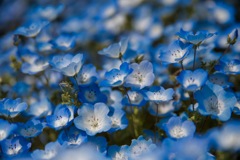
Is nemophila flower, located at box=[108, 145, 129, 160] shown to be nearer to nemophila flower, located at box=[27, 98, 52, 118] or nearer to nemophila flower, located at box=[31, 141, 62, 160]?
nemophila flower, located at box=[31, 141, 62, 160]

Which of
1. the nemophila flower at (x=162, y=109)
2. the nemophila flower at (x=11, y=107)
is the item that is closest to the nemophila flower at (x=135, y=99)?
the nemophila flower at (x=162, y=109)

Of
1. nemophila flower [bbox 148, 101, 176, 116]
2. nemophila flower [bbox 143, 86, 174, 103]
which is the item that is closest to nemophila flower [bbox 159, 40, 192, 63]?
nemophila flower [bbox 143, 86, 174, 103]

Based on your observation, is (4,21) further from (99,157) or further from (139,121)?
(99,157)

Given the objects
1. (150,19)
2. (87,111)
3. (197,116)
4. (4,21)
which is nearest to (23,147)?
(87,111)

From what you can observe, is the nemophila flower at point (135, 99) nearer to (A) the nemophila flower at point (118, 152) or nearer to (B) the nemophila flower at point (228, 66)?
(A) the nemophila flower at point (118, 152)

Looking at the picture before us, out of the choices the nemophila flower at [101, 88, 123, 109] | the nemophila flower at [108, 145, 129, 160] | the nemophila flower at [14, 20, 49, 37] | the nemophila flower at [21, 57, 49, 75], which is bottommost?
the nemophila flower at [101, 88, 123, 109]

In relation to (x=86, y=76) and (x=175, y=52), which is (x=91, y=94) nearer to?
(x=86, y=76)
